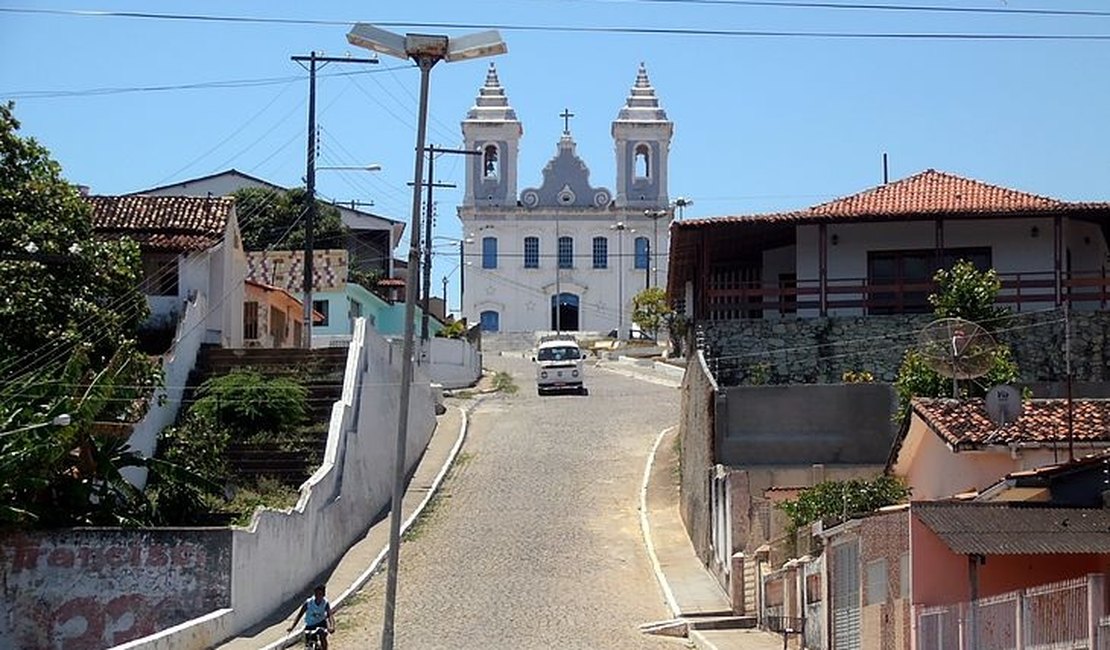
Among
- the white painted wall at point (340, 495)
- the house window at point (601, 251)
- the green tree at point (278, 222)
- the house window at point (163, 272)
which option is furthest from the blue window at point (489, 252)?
the house window at point (163, 272)

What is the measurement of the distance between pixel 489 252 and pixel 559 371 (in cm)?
4236

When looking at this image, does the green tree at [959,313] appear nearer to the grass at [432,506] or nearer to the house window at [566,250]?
the grass at [432,506]

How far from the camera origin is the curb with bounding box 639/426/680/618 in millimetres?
29531

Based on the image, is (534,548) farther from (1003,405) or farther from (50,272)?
(1003,405)

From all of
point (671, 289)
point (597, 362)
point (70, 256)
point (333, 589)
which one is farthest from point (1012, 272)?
point (597, 362)

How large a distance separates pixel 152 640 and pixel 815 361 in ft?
59.8

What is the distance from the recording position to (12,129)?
35.1 m

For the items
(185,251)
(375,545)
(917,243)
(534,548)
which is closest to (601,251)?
(185,251)

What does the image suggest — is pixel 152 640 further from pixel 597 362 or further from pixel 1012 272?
pixel 597 362

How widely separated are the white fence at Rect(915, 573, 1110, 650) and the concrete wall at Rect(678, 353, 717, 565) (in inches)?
591

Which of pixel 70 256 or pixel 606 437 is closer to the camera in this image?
pixel 70 256

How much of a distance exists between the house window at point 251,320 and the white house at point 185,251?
1924 millimetres

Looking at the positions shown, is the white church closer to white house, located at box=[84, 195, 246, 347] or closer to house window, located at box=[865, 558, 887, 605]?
white house, located at box=[84, 195, 246, 347]

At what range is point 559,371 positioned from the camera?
59.2m
